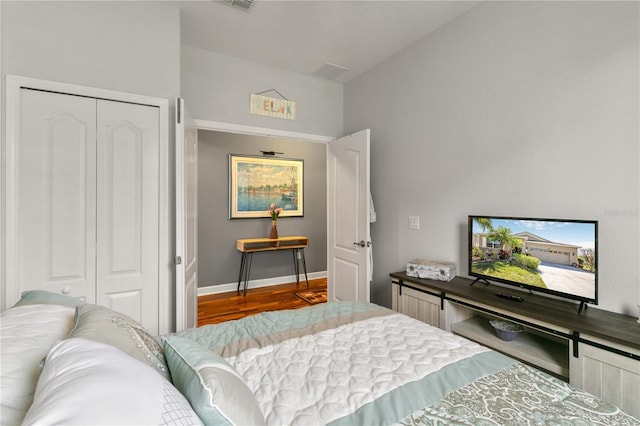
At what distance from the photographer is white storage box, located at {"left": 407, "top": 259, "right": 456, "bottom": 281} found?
241cm

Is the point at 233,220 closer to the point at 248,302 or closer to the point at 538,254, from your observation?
the point at 248,302

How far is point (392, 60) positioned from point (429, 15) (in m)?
0.66

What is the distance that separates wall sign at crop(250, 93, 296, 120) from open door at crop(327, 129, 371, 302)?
60 centimetres

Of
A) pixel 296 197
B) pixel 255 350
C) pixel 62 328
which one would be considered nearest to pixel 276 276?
pixel 296 197

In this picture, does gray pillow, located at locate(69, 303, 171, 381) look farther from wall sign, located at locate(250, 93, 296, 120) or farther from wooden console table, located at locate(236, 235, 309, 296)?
wooden console table, located at locate(236, 235, 309, 296)

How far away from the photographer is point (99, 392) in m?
0.54

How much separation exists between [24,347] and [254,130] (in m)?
2.68

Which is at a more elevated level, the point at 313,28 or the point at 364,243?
the point at 313,28

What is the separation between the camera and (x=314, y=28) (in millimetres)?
2625

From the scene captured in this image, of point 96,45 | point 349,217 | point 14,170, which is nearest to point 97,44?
point 96,45

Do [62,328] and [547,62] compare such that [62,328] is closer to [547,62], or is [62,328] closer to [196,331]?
[196,331]

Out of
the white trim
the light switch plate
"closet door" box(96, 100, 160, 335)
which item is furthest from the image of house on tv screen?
"closet door" box(96, 100, 160, 335)

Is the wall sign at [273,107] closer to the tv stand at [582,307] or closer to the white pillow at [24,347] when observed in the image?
the white pillow at [24,347]

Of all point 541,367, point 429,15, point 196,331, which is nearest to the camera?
point 196,331
